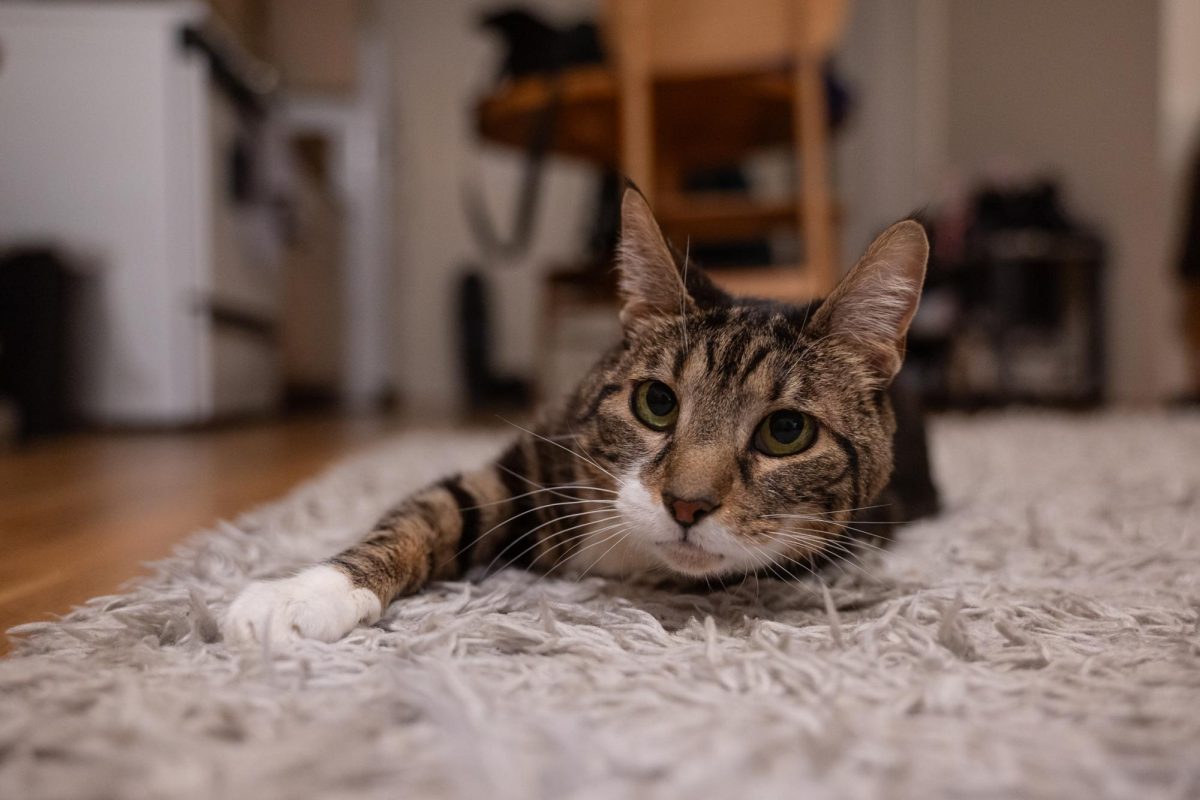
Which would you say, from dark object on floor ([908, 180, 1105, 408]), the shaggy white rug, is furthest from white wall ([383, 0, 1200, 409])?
the shaggy white rug

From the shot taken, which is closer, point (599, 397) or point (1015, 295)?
point (599, 397)

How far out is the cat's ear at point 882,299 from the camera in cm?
80

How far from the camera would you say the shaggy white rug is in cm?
44

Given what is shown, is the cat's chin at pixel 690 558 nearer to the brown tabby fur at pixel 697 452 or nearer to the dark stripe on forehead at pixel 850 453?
the brown tabby fur at pixel 697 452

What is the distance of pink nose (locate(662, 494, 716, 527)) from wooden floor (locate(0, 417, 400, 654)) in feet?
1.83

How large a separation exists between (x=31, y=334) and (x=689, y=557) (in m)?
2.32

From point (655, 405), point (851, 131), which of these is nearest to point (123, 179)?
point (655, 405)

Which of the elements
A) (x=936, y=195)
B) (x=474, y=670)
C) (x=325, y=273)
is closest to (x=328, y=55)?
(x=325, y=273)

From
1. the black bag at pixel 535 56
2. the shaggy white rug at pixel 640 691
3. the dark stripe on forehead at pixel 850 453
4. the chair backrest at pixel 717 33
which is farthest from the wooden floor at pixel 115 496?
the chair backrest at pixel 717 33

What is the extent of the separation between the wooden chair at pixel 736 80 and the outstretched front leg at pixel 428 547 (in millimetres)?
1132

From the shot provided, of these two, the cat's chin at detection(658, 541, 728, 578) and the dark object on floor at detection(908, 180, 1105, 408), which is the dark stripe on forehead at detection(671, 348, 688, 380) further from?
the dark object on floor at detection(908, 180, 1105, 408)

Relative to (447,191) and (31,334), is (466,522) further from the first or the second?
(447,191)

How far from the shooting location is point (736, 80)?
2141 millimetres

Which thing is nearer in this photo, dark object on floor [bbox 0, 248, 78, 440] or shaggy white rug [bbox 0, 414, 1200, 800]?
shaggy white rug [bbox 0, 414, 1200, 800]
